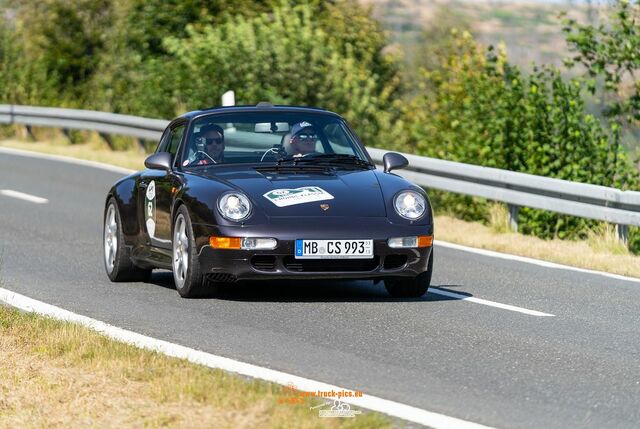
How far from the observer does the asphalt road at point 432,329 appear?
6754 millimetres

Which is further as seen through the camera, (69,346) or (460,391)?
(69,346)

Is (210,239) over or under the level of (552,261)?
over

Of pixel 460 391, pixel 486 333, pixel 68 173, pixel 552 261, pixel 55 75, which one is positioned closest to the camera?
pixel 460 391

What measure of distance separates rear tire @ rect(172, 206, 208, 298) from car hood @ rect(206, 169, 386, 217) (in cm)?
42

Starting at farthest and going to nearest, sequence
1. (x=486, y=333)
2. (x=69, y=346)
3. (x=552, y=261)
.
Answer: (x=552, y=261)
(x=486, y=333)
(x=69, y=346)

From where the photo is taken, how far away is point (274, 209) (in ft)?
32.5

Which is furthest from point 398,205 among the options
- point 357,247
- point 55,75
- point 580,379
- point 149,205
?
point 55,75

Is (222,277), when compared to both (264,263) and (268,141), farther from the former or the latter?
(268,141)

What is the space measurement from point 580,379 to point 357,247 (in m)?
2.85

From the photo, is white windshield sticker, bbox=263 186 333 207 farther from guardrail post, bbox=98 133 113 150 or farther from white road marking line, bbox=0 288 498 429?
guardrail post, bbox=98 133 113 150

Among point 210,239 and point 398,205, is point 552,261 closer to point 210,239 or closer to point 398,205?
point 398,205

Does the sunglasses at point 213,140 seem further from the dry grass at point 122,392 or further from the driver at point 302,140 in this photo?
the dry grass at point 122,392

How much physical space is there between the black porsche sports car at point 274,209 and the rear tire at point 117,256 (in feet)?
0.06

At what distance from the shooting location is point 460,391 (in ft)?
22.4
